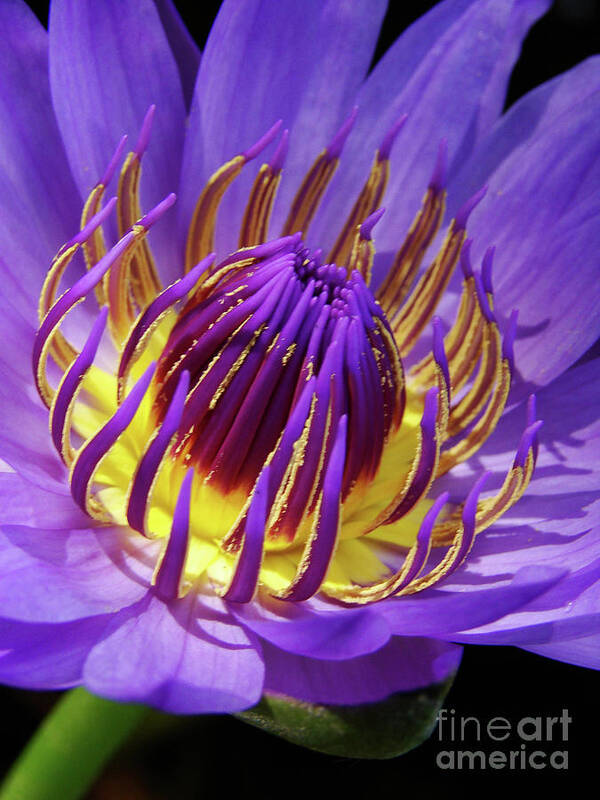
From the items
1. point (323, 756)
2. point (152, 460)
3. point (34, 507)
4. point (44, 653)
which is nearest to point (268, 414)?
point (152, 460)

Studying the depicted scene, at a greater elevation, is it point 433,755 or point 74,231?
point 74,231

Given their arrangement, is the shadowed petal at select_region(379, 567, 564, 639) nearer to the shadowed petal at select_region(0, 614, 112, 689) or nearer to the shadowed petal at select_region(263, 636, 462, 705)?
the shadowed petal at select_region(263, 636, 462, 705)

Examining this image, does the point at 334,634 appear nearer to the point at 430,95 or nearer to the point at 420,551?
the point at 420,551

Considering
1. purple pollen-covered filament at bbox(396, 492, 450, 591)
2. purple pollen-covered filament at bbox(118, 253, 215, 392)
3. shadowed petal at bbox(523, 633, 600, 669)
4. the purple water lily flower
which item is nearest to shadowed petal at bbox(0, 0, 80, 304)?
the purple water lily flower

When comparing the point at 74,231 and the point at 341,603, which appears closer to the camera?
the point at 341,603

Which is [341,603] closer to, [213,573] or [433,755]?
[213,573]

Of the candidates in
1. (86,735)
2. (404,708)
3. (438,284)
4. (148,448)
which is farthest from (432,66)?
(86,735)

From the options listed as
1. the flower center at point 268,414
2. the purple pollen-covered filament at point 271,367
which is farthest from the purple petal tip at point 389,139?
the purple pollen-covered filament at point 271,367

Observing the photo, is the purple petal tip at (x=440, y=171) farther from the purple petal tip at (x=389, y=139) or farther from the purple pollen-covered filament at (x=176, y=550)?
the purple pollen-covered filament at (x=176, y=550)
